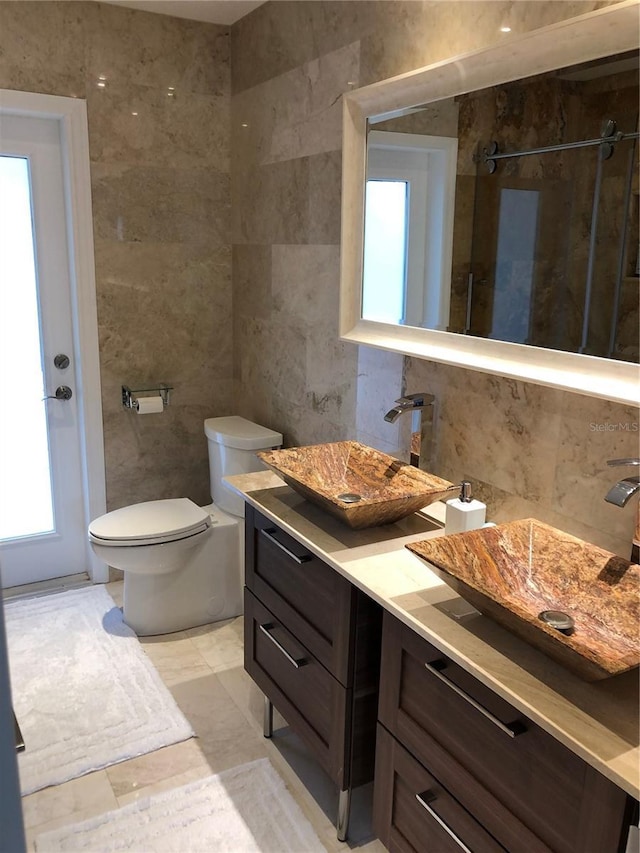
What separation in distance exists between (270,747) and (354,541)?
0.92 metres

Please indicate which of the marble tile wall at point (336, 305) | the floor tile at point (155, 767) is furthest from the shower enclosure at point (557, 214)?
the floor tile at point (155, 767)

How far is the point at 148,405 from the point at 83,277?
24.3 inches

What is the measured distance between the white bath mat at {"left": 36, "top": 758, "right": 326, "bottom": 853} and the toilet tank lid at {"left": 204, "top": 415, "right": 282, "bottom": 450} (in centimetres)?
129

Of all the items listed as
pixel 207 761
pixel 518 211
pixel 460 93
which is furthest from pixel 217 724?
pixel 460 93

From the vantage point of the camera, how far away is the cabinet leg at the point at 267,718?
2299mm

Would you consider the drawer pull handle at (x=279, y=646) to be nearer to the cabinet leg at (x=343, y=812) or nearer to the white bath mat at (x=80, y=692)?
the cabinet leg at (x=343, y=812)

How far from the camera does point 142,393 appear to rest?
3242 mm

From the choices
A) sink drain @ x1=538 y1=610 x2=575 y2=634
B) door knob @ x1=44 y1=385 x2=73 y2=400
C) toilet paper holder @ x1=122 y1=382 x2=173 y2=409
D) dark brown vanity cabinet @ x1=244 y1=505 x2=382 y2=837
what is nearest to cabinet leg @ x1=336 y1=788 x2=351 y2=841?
dark brown vanity cabinet @ x1=244 y1=505 x2=382 y2=837

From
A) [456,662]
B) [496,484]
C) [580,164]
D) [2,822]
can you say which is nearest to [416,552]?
[456,662]

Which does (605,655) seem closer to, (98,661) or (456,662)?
(456,662)

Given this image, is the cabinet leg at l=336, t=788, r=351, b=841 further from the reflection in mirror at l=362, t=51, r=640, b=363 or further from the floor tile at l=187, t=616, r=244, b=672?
the reflection in mirror at l=362, t=51, r=640, b=363

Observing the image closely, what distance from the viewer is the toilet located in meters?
2.78

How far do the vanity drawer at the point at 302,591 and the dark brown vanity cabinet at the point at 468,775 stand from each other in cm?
17

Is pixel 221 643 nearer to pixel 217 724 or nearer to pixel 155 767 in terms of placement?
pixel 217 724
